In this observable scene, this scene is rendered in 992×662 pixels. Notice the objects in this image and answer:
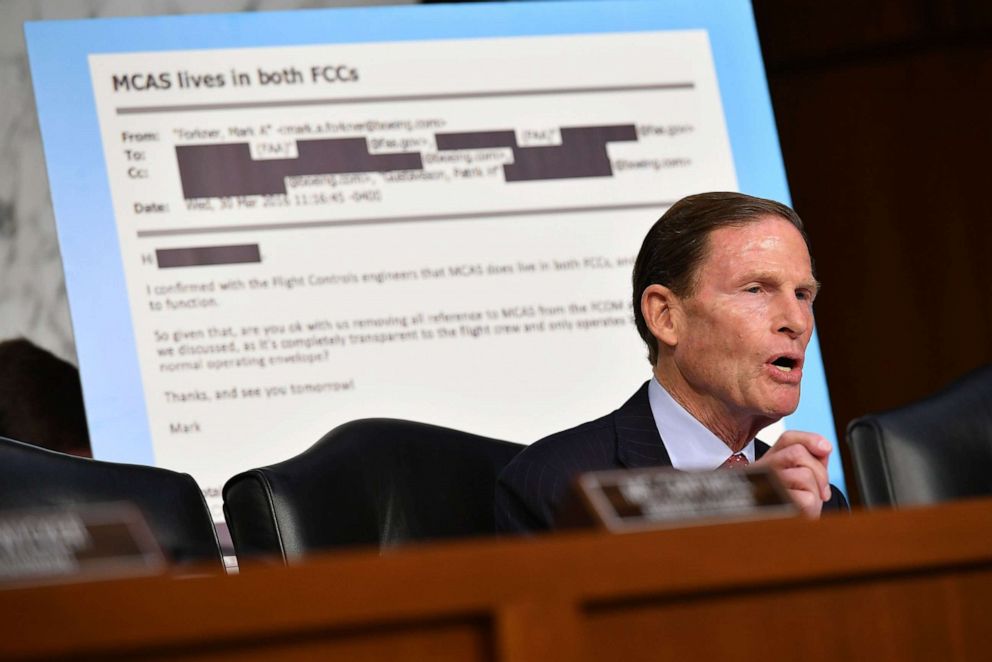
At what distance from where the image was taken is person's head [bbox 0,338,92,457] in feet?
9.86

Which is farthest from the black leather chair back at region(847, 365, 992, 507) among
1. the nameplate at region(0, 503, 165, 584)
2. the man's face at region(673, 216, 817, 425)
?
the nameplate at region(0, 503, 165, 584)

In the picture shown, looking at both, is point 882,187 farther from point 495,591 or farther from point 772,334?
point 495,591

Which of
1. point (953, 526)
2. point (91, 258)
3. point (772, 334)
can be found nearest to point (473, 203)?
point (91, 258)

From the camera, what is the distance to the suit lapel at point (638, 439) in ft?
6.33

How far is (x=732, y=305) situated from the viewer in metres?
2.05

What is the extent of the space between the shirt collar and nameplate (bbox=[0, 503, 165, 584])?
117 cm

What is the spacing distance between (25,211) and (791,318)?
1.78m

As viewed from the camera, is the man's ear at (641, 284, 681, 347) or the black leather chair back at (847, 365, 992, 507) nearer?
the black leather chair back at (847, 365, 992, 507)

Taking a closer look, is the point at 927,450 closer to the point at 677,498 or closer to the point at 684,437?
the point at 684,437

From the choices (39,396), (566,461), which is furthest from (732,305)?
(39,396)

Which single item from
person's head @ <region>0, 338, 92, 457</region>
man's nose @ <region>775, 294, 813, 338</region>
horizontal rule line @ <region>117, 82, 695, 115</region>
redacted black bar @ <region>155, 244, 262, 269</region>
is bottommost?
man's nose @ <region>775, 294, 813, 338</region>

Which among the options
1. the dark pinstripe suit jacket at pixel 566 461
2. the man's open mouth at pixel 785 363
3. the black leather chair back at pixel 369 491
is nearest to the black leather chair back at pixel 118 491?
the black leather chair back at pixel 369 491

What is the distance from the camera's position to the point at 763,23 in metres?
4.05

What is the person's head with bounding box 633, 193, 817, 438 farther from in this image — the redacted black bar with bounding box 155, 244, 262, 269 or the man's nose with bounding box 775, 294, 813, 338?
the redacted black bar with bounding box 155, 244, 262, 269
